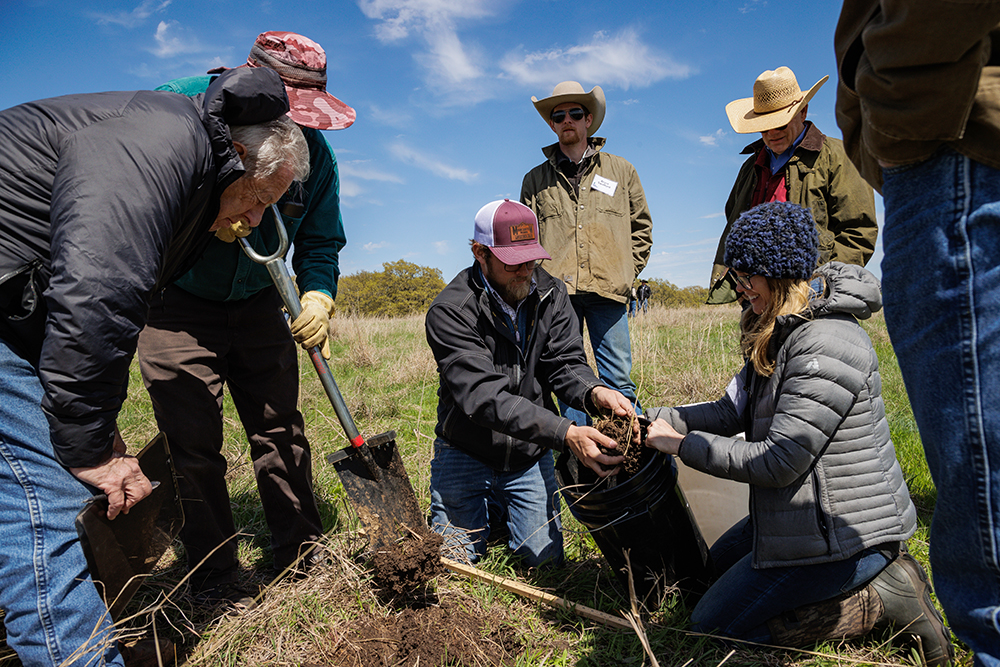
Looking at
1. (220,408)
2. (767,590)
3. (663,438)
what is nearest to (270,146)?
(220,408)

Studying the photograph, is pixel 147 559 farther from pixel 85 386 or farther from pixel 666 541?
pixel 666 541

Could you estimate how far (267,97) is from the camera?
1.82 m

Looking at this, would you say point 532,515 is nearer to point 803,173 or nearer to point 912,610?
point 912,610

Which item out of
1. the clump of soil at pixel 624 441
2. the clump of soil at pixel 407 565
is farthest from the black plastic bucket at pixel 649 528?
the clump of soil at pixel 407 565

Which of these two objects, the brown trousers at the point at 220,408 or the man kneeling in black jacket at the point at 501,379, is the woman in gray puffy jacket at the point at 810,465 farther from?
the brown trousers at the point at 220,408

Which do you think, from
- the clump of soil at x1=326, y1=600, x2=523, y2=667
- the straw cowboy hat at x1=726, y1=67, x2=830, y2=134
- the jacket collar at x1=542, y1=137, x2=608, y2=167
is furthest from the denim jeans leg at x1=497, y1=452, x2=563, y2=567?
the straw cowboy hat at x1=726, y1=67, x2=830, y2=134

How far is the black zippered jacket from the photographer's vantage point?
2.49m

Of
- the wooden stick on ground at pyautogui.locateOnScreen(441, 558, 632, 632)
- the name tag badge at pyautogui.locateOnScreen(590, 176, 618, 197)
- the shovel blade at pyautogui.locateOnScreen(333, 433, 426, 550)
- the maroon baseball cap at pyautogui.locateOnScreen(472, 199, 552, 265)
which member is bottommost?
the wooden stick on ground at pyautogui.locateOnScreen(441, 558, 632, 632)

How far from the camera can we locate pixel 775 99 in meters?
3.54

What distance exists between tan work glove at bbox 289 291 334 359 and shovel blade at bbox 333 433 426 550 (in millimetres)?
502

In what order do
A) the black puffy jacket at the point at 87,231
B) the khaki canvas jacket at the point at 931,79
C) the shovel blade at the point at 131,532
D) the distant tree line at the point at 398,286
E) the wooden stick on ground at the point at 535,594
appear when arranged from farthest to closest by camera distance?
the distant tree line at the point at 398,286 < the wooden stick on ground at the point at 535,594 < the shovel blade at the point at 131,532 < the black puffy jacket at the point at 87,231 < the khaki canvas jacket at the point at 931,79

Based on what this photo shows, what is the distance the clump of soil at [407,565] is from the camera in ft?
7.48

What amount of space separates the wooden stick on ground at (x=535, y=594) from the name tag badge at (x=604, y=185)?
2.66m

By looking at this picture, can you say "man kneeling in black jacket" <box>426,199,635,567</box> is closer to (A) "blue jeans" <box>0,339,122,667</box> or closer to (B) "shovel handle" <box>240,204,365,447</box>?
A: (B) "shovel handle" <box>240,204,365,447</box>
